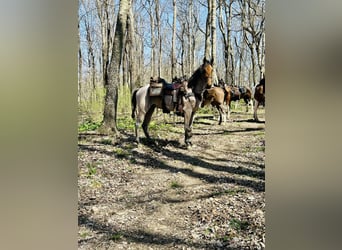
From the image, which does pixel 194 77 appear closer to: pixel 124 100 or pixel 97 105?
pixel 124 100

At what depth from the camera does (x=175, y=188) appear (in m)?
1.62

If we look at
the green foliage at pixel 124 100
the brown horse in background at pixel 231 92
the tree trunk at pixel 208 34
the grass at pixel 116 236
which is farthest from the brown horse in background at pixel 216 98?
the grass at pixel 116 236

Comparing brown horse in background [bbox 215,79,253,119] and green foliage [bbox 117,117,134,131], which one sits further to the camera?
green foliage [bbox 117,117,134,131]

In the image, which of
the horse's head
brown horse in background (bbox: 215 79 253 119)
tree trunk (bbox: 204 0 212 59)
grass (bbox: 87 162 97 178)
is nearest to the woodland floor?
grass (bbox: 87 162 97 178)

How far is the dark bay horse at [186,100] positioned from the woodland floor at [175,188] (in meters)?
0.04

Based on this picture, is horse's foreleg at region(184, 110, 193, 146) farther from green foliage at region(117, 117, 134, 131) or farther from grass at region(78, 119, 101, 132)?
grass at region(78, 119, 101, 132)

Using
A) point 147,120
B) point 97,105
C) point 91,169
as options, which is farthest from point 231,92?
point 91,169

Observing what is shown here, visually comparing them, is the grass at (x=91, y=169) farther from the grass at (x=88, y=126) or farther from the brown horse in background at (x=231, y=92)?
the brown horse in background at (x=231, y=92)

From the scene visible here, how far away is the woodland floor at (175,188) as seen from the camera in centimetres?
148

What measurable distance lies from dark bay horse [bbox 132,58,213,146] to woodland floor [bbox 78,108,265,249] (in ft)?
0.13

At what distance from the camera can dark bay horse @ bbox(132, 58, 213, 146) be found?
5.32ft
